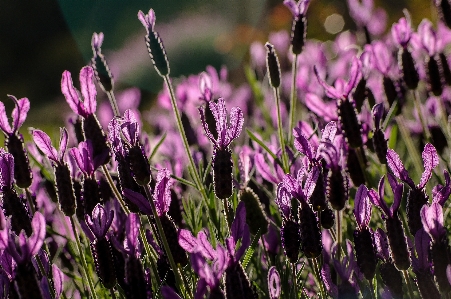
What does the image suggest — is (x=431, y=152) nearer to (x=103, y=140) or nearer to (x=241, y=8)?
(x=103, y=140)

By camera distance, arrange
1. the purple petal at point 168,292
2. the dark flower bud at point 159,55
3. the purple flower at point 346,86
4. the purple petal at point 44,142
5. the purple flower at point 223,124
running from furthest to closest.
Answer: the dark flower bud at point 159,55 < the purple flower at point 346,86 < the purple petal at point 44,142 < the purple flower at point 223,124 < the purple petal at point 168,292

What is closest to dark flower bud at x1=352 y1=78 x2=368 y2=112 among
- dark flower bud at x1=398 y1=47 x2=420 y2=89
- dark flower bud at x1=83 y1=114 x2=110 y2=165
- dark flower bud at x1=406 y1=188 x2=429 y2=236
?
dark flower bud at x1=398 y1=47 x2=420 y2=89

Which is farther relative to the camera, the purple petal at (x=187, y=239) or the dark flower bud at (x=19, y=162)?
the dark flower bud at (x=19, y=162)

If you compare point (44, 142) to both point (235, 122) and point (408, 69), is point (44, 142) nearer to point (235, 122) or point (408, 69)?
point (235, 122)

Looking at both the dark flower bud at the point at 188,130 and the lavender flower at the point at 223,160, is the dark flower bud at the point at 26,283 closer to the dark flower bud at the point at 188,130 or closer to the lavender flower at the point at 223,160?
the lavender flower at the point at 223,160

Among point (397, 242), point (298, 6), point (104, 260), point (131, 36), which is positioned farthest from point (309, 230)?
point (131, 36)

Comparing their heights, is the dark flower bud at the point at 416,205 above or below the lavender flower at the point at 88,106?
below

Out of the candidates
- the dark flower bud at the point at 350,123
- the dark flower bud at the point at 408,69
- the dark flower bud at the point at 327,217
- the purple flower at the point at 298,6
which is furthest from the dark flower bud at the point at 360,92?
the dark flower bud at the point at 327,217
